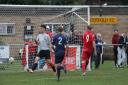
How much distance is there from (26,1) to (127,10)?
862 centimetres

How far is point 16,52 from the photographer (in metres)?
30.5

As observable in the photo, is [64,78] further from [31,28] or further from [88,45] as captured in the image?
[31,28]

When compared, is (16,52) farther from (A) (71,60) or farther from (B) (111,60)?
(B) (111,60)

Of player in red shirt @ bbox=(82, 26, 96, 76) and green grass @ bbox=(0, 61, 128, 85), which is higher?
player in red shirt @ bbox=(82, 26, 96, 76)

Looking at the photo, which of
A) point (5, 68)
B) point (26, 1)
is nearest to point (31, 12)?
point (5, 68)

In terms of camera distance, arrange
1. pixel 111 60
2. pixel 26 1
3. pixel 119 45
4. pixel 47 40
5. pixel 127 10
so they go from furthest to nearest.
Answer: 1. pixel 26 1
2. pixel 127 10
3. pixel 111 60
4. pixel 119 45
5. pixel 47 40

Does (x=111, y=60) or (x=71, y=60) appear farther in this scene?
(x=111, y=60)

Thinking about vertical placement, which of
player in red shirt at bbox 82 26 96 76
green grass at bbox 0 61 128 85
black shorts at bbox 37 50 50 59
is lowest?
green grass at bbox 0 61 128 85

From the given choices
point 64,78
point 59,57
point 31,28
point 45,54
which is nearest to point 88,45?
point 64,78

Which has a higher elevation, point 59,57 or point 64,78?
point 59,57

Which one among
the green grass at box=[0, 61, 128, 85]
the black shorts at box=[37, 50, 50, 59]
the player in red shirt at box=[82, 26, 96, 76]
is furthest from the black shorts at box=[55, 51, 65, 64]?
the black shorts at box=[37, 50, 50, 59]

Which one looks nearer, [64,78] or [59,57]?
[59,57]

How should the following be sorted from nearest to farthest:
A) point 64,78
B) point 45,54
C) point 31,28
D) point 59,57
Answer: point 59,57
point 64,78
point 45,54
point 31,28

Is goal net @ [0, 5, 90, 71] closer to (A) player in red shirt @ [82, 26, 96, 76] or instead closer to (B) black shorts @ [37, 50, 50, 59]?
(B) black shorts @ [37, 50, 50, 59]
